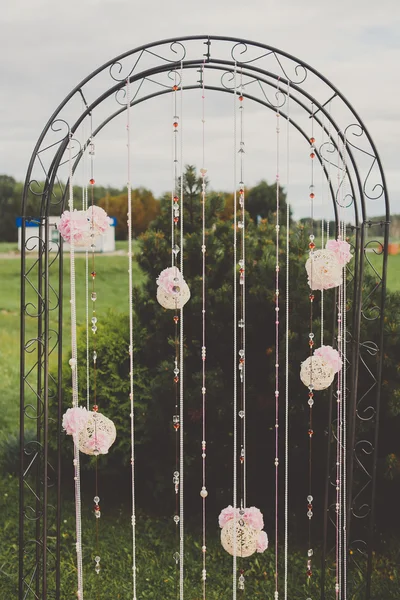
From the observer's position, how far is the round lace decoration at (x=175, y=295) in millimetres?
3834

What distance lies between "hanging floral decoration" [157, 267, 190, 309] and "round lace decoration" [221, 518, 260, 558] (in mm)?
1250

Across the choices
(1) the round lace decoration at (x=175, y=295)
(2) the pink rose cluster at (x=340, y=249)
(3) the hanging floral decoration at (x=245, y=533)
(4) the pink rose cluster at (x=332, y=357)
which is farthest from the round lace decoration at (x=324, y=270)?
(3) the hanging floral decoration at (x=245, y=533)

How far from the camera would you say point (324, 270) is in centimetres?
388

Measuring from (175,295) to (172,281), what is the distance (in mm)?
78

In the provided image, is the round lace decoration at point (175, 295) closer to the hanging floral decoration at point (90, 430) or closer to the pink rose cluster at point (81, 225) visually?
the pink rose cluster at point (81, 225)

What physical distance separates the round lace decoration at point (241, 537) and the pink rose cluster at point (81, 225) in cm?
174

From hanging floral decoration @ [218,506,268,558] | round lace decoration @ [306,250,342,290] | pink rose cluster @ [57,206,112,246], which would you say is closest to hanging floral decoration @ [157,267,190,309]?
pink rose cluster @ [57,206,112,246]

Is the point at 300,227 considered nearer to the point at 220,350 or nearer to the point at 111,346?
the point at 220,350

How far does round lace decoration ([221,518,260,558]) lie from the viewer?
3939 millimetres

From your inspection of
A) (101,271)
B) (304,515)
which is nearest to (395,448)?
(304,515)

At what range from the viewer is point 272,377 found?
488 centimetres

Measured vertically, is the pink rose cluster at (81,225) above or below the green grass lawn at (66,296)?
above

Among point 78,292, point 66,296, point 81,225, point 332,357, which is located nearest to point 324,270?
point 332,357

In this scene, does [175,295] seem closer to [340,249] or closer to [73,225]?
[73,225]
